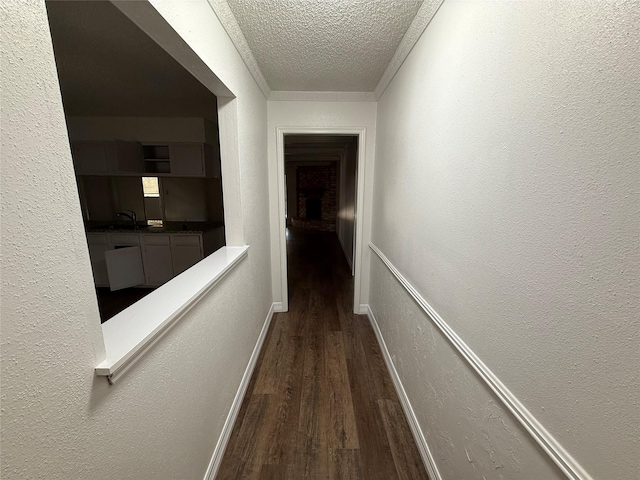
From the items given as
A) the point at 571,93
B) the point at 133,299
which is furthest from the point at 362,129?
the point at 133,299

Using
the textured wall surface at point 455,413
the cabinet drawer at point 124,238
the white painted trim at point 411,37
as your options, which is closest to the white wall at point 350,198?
the white painted trim at point 411,37

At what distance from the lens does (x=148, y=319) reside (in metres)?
0.81

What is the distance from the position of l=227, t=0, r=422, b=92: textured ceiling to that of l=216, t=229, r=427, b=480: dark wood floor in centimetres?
227

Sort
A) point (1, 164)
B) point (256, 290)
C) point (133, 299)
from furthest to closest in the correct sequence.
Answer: point (133, 299) → point (256, 290) → point (1, 164)

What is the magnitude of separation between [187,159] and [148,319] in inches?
129

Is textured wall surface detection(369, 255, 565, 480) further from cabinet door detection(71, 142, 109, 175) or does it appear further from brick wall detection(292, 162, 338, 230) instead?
brick wall detection(292, 162, 338, 230)

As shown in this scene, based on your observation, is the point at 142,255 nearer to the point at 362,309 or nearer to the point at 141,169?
the point at 141,169

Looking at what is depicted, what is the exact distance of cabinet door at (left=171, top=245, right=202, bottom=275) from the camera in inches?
131

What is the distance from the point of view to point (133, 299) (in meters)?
3.21

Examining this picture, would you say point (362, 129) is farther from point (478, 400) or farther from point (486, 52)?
point (478, 400)

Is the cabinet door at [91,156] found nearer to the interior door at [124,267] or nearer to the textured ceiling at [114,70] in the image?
the textured ceiling at [114,70]

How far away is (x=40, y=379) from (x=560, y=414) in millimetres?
1079

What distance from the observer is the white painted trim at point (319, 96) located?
2357mm

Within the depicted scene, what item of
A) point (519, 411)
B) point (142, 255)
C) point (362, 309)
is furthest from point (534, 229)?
point (142, 255)
